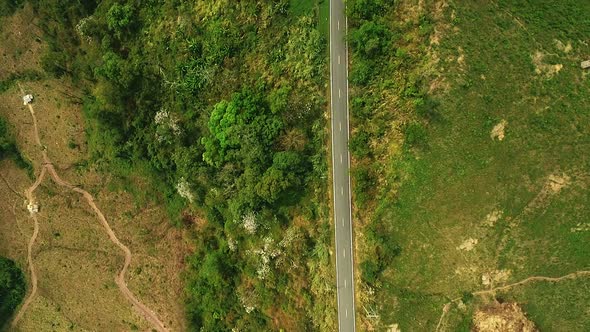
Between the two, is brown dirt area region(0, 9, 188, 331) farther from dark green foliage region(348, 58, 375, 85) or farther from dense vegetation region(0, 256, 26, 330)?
dark green foliage region(348, 58, 375, 85)

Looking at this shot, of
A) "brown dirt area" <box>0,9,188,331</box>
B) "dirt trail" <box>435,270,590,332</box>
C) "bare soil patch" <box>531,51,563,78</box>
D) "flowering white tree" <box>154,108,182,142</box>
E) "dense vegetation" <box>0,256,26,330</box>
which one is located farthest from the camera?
"dense vegetation" <box>0,256,26,330</box>

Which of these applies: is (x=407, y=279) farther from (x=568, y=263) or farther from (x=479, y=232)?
(x=568, y=263)

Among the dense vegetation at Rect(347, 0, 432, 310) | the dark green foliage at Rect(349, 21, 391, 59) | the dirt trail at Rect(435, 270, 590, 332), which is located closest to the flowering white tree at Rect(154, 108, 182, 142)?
the dense vegetation at Rect(347, 0, 432, 310)

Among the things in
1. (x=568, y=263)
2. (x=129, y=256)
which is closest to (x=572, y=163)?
(x=568, y=263)

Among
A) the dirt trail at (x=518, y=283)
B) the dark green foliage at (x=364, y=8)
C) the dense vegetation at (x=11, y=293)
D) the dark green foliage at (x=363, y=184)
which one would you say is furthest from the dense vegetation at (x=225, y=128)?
the dense vegetation at (x=11, y=293)

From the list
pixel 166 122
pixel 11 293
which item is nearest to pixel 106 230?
pixel 11 293
